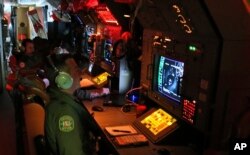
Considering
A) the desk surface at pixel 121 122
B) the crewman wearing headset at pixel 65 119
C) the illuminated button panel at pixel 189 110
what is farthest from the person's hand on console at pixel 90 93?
the illuminated button panel at pixel 189 110

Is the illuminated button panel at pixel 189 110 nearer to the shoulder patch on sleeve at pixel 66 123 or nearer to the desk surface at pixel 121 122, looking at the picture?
the desk surface at pixel 121 122

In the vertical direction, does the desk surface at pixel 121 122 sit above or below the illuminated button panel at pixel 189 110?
below

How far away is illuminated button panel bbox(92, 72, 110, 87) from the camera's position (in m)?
5.39

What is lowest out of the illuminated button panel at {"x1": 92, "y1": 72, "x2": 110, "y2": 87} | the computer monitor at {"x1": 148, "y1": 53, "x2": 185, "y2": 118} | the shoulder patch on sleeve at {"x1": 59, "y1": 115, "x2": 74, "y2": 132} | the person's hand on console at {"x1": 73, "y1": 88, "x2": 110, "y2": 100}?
the person's hand on console at {"x1": 73, "y1": 88, "x2": 110, "y2": 100}

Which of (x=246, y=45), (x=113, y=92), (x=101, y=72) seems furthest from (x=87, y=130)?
(x=101, y=72)

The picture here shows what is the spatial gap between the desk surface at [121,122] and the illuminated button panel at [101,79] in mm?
746

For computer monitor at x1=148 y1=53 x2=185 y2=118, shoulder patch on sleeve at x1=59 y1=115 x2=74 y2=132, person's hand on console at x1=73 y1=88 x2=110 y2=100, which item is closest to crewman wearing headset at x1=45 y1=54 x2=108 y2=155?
shoulder patch on sleeve at x1=59 y1=115 x2=74 y2=132

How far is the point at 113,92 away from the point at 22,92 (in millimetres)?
1735

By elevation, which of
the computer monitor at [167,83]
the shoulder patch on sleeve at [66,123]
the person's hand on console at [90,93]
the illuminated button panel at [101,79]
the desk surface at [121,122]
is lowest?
the desk surface at [121,122]

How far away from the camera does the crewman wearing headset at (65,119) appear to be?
2.61 metres

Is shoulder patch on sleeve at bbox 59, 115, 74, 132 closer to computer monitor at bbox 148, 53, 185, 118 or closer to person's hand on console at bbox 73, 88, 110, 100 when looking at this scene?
computer monitor at bbox 148, 53, 185, 118

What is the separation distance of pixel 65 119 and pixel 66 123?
4 cm

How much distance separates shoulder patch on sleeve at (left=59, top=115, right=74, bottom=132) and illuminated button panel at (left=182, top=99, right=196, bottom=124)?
1082 millimetres

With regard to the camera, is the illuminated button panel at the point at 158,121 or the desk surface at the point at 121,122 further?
the illuminated button panel at the point at 158,121
